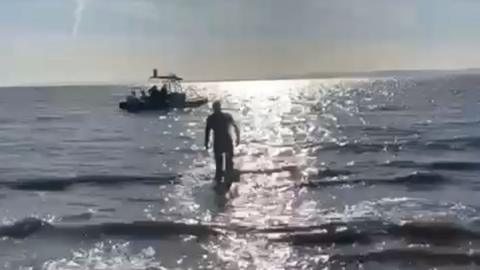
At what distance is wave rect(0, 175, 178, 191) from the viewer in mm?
20406

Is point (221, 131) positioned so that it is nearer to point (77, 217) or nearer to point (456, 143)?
point (77, 217)

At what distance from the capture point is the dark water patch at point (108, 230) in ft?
43.2

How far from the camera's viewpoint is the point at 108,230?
13.6 m

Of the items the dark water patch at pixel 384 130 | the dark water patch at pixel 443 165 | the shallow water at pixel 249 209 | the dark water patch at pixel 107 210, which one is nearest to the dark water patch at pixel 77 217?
the shallow water at pixel 249 209

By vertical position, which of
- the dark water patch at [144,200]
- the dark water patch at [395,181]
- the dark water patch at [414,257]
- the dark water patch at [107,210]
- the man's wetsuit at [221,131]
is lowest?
the dark water patch at [395,181]

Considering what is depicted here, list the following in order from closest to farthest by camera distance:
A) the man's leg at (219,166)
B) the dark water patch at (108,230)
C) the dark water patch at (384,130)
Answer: the dark water patch at (108,230)
the man's leg at (219,166)
the dark water patch at (384,130)

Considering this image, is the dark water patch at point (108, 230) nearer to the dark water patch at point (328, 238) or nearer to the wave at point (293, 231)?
the wave at point (293, 231)

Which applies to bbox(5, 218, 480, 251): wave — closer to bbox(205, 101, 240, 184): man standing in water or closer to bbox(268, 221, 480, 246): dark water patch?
bbox(268, 221, 480, 246): dark water patch

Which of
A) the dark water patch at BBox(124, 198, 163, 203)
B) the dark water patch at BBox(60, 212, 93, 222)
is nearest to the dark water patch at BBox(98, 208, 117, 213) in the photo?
the dark water patch at BBox(60, 212, 93, 222)

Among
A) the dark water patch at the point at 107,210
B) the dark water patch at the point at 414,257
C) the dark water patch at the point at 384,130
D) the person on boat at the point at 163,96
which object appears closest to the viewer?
the dark water patch at the point at 414,257

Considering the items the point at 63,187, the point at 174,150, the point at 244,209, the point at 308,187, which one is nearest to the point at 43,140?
the point at 174,150

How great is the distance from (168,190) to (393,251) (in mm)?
8544

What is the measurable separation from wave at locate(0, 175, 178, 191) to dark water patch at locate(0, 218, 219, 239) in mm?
6117

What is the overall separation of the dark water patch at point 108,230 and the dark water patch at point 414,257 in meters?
2.72
